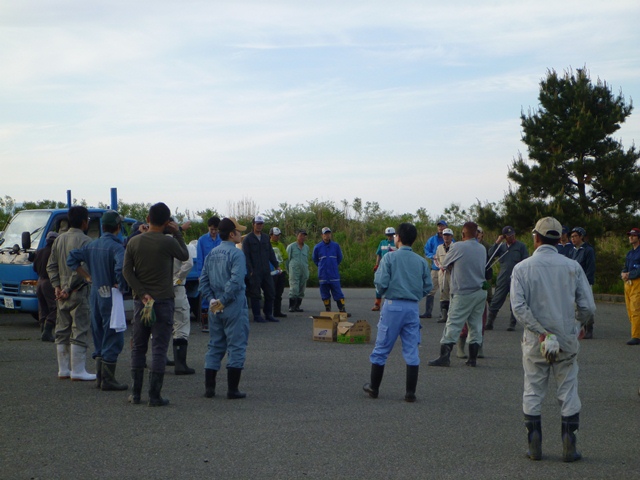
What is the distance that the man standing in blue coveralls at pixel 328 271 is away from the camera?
1994cm

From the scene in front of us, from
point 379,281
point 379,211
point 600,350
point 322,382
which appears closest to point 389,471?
point 379,281

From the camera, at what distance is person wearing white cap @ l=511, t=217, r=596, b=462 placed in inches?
272

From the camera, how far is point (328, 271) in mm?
19953

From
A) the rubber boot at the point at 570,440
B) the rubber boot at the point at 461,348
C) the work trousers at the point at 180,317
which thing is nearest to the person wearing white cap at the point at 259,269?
the rubber boot at the point at 461,348

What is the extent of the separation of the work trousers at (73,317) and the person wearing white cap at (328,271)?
9658mm

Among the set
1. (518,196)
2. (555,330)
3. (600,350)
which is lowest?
(600,350)

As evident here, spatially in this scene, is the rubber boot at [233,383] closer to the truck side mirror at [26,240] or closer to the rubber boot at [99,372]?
the rubber boot at [99,372]

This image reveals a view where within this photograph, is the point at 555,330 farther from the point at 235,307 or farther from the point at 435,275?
the point at 435,275

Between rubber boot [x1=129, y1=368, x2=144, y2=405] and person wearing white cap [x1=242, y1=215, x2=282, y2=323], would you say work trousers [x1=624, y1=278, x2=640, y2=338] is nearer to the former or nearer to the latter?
person wearing white cap [x1=242, y1=215, x2=282, y2=323]

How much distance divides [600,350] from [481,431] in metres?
7.06

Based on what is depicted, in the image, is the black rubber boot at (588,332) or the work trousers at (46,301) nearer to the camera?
the work trousers at (46,301)

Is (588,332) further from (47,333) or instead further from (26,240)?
(26,240)

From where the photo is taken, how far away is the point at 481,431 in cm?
792

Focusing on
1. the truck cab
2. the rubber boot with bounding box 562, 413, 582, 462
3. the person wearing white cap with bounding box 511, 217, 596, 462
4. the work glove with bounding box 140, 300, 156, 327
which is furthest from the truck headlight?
the rubber boot with bounding box 562, 413, 582, 462
